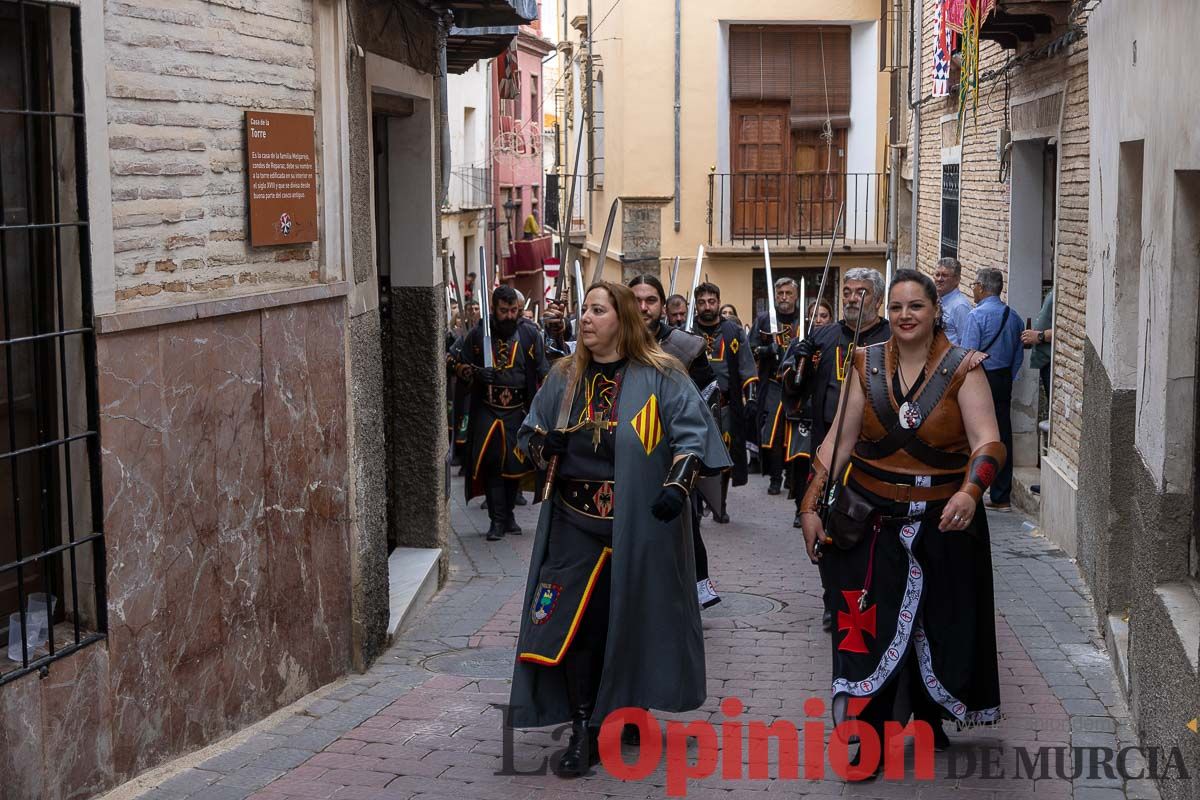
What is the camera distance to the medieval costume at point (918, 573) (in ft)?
19.1

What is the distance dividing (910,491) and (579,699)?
1.47 metres

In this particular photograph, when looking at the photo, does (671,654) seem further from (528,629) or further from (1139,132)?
(1139,132)

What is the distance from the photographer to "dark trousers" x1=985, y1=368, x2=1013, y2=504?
11820mm

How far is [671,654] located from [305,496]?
187 centimetres

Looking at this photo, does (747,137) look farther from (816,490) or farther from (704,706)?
(816,490)

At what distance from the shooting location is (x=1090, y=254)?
29.5 feet

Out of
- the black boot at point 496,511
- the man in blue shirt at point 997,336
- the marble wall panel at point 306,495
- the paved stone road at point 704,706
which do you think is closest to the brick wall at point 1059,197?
the man in blue shirt at point 997,336

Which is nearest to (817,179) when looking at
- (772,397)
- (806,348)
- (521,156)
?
(521,156)

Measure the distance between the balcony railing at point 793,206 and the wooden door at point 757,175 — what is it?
0.05 ft

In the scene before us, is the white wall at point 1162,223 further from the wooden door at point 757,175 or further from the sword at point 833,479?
the wooden door at point 757,175

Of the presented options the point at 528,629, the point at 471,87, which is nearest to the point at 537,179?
the point at 471,87

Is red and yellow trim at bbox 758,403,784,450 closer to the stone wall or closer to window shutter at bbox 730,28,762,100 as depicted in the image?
the stone wall

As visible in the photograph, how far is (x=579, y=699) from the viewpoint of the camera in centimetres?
612

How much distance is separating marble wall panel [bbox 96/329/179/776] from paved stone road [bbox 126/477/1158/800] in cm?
25
